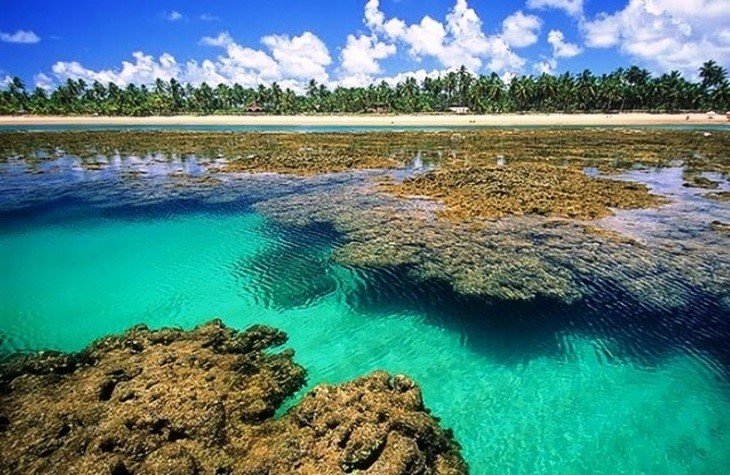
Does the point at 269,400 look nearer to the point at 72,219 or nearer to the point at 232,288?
the point at 232,288

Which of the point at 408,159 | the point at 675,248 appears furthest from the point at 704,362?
the point at 408,159

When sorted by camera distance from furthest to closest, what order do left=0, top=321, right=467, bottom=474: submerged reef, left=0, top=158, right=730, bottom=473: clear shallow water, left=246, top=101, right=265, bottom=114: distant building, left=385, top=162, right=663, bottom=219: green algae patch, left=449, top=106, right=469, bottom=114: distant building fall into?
left=246, top=101, right=265, bottom=114: distant building
left=449, top=106, right=469, bottom=114: distant building
left=385, top=162, right=663, bottom=219: green algae patch
left=0, top=158, right=730, bottom=473: clear shallow water
left=0, top=321, right=467, bottom=474: submerged reef

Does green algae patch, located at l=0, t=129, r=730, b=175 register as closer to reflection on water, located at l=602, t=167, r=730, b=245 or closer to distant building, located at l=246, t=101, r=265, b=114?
reflection on water, located at l=602, t=167, r=730, b=245

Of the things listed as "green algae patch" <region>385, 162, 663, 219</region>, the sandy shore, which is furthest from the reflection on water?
the sandy shore

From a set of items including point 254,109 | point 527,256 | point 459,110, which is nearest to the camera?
point 527,256

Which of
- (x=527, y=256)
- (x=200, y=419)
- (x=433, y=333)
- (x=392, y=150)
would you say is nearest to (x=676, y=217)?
(x=527, y=256)

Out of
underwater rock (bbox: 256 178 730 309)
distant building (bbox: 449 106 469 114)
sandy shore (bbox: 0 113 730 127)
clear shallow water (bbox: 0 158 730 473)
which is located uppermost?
distant building (bbox: 449 106 469 114)

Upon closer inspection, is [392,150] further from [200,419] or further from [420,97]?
[420,97]
